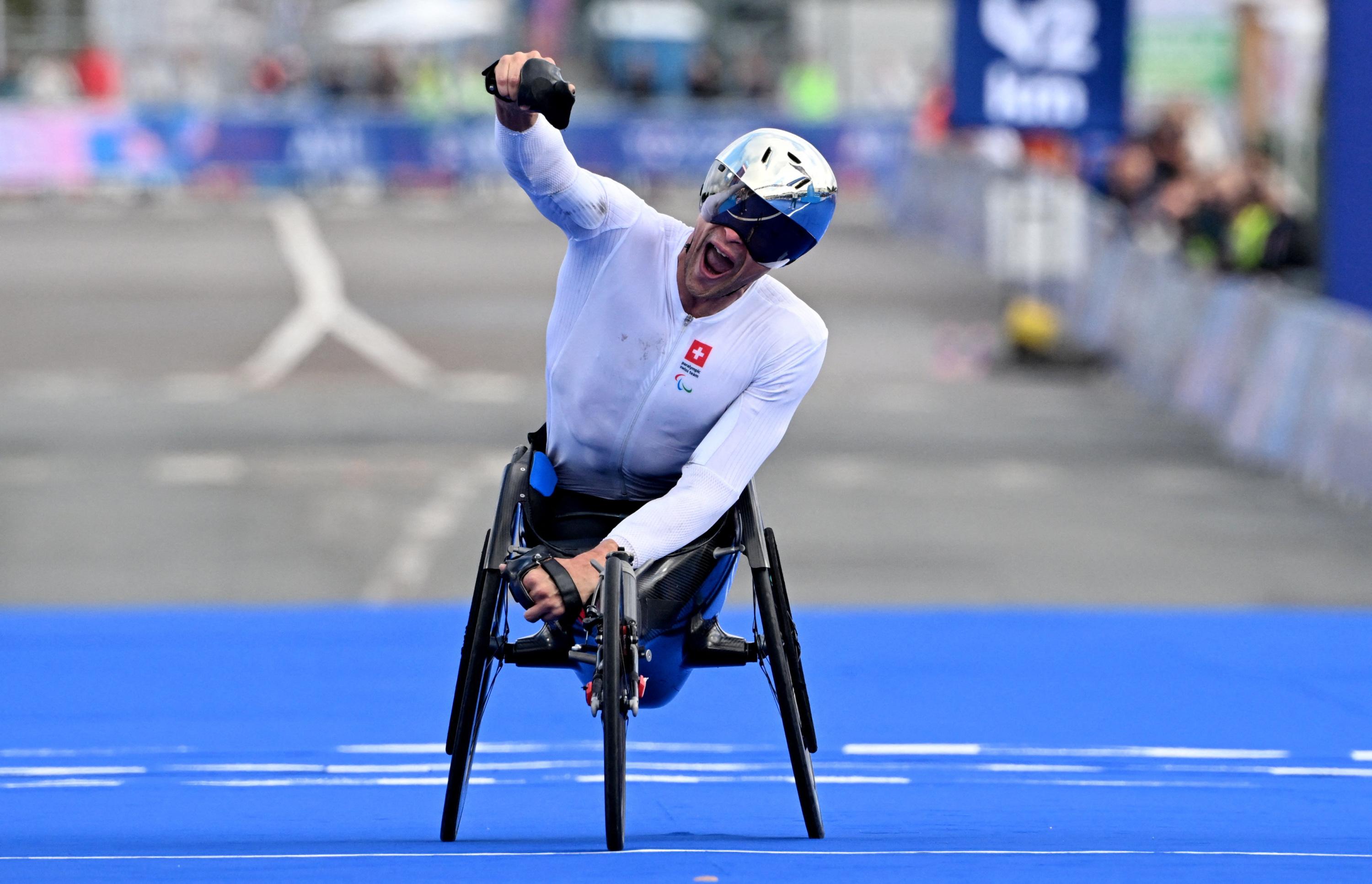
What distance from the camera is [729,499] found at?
5.48 meters

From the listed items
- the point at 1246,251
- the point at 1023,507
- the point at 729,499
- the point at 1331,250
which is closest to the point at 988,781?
the point at 729,499

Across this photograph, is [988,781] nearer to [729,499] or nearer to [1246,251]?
[729,499]

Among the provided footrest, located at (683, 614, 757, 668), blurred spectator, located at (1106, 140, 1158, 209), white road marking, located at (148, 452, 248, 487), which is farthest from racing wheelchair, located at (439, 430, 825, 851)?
blurred spectator, located at (1106, 140, 1158, 209)

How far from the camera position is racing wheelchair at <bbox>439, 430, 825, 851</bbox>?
205 inches

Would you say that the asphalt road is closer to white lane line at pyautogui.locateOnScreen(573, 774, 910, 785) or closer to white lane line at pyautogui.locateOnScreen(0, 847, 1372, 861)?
white lane line at pyautogui.locateOnScreen(573, 774, 910, 785)

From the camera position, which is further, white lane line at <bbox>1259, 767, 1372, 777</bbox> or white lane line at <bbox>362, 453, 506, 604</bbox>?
white lane line at <bbox>362, 453, 506, 604</bbox>

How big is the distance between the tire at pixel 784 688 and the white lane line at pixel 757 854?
32cm

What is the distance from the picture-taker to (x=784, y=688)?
5473 mm

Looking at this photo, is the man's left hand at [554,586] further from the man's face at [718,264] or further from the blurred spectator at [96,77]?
the blurred spectator at [96,77]

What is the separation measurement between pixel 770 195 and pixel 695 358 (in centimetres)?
49

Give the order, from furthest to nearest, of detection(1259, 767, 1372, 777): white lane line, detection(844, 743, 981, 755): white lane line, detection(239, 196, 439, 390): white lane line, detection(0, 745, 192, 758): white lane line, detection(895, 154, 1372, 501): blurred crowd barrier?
1. detection(239, 196, 439, 390): white lane line
2. detection(895, 154, 1372, 501): blurred crowd barrier
3. detection(844, 743, 981, 755): white lane line
4. detection(0, 745, 192, 758): white lane line
5. detection(1259, 767, 1372, 777): white lane line

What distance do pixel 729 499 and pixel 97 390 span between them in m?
14.3

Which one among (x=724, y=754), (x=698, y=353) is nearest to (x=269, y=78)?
(x=724, y=754)

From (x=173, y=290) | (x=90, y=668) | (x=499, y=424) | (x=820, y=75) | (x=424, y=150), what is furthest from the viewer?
(x=820, y=75)
